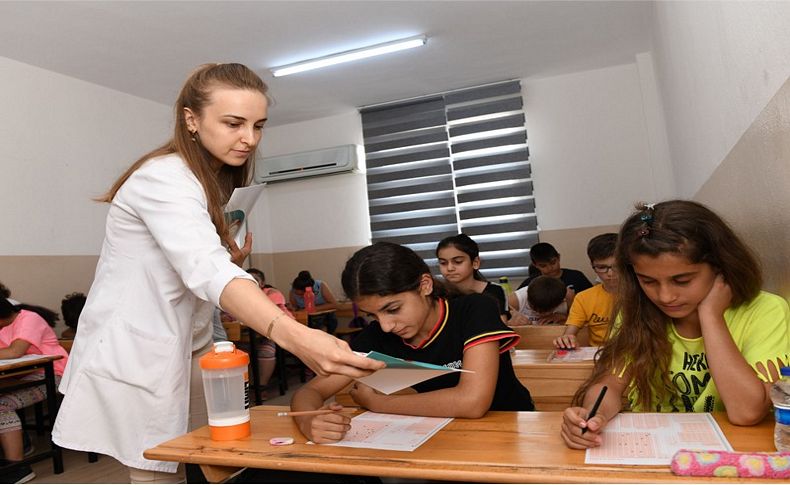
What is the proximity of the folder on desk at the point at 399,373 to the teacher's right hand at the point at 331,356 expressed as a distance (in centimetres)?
2

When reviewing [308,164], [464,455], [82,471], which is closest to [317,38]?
[308,164]

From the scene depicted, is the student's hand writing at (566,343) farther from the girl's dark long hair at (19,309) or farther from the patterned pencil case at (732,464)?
the girl's dark long hair at (19,309)

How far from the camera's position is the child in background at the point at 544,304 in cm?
373

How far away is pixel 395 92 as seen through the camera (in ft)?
21.0

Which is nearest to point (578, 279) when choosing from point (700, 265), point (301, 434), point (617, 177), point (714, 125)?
point (617, 177)

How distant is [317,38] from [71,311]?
2.71m

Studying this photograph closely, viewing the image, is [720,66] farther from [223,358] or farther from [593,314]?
[223,358]

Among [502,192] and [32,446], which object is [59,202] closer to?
[32,446]

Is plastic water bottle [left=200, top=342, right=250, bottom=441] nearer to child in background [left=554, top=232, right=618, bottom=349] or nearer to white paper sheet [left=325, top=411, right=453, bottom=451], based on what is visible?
white paper sheet [left=325, top=411, right=453, bottom=451]

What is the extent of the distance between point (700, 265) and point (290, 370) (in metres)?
5.41

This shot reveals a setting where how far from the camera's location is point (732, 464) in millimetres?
912

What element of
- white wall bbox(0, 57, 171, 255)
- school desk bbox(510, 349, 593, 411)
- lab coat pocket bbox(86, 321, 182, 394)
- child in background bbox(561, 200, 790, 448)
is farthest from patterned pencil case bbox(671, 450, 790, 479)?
white wall bbox(0, 57, 171, 255)

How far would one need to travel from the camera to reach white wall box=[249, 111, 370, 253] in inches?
275

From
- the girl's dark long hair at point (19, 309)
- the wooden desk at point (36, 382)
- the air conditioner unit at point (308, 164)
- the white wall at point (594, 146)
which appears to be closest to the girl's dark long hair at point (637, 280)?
the wooden desk at point (36, 382)
